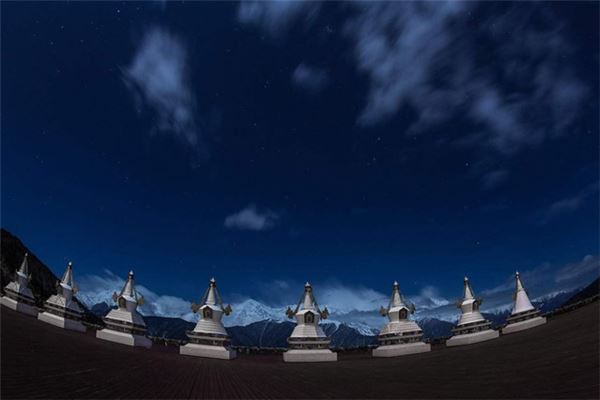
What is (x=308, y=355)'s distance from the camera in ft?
91.7

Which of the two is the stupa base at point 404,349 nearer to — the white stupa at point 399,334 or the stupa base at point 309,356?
the white stupa at point 399,334

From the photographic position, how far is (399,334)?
2912 centimetres

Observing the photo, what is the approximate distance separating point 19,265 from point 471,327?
308ft

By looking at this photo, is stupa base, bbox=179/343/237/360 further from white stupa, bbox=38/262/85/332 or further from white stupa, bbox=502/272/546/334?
white stupa, bbox=502/272/546/334

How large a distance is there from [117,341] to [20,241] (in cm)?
8183

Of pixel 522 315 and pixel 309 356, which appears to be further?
pixel 522 315

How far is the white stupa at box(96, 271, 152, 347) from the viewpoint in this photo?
29.4 meters

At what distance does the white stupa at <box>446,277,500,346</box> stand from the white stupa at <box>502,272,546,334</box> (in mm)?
2101

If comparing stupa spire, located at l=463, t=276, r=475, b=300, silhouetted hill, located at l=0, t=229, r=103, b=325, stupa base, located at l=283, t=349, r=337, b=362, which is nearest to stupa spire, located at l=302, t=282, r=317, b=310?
stupa base, located at l=283, t=349, r=337, b=362

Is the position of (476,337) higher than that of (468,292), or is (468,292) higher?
(468,292)

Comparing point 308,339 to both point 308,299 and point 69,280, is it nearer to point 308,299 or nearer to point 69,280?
point 308,299

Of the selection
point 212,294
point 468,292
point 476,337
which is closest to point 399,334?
point 476,337

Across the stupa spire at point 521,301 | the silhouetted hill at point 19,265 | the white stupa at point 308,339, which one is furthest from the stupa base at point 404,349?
the silhouetted hill at point 19,265

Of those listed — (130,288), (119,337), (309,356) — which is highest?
(130,288)
